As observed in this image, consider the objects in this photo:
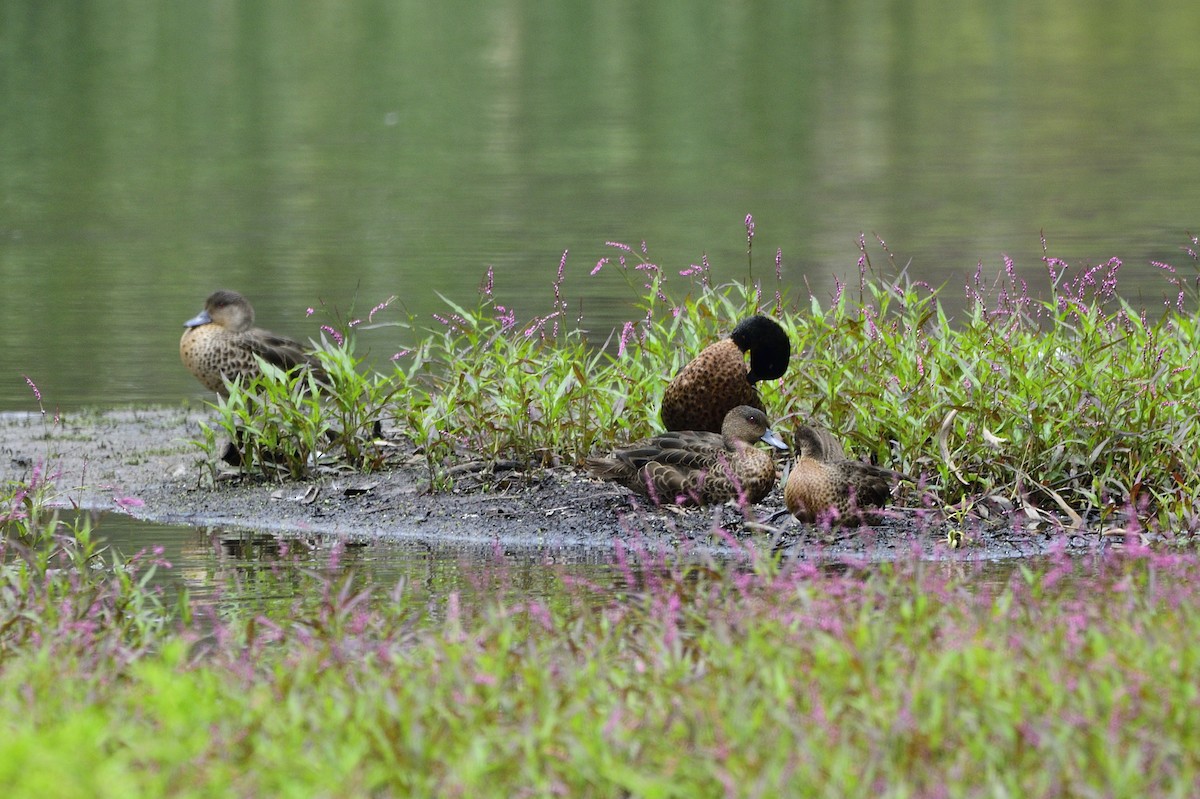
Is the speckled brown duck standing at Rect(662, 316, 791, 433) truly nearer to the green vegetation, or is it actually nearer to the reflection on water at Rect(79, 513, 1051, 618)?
the green vegetation

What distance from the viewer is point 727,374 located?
29.8ft

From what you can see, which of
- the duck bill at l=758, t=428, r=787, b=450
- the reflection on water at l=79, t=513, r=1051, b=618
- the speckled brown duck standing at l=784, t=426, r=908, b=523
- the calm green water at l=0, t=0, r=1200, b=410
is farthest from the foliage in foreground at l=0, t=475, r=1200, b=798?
the calm green water at l=0, t=0, r=1200, b=410

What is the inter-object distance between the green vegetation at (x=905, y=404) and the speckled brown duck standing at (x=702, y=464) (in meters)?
0.56

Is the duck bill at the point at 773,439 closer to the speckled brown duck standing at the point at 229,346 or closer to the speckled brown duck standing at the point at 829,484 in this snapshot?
the speckled brown duck standing at the point at 829,484

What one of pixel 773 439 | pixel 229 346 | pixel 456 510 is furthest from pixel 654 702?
pixel 229 346

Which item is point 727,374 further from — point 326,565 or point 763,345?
point 326,565

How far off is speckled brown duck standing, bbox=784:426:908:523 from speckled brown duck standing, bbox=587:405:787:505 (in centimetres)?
23

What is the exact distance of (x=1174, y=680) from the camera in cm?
494

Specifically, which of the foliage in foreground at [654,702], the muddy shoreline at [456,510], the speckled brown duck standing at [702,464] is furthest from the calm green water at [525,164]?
the foliage in foreground at [654,702]

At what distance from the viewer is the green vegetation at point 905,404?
8.57 metres

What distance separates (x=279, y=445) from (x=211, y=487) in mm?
391

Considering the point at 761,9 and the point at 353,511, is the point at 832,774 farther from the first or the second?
the point at 761,9

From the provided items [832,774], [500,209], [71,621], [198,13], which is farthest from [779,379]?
[198,13]

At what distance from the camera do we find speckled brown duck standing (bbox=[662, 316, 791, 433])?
906 centimetres
